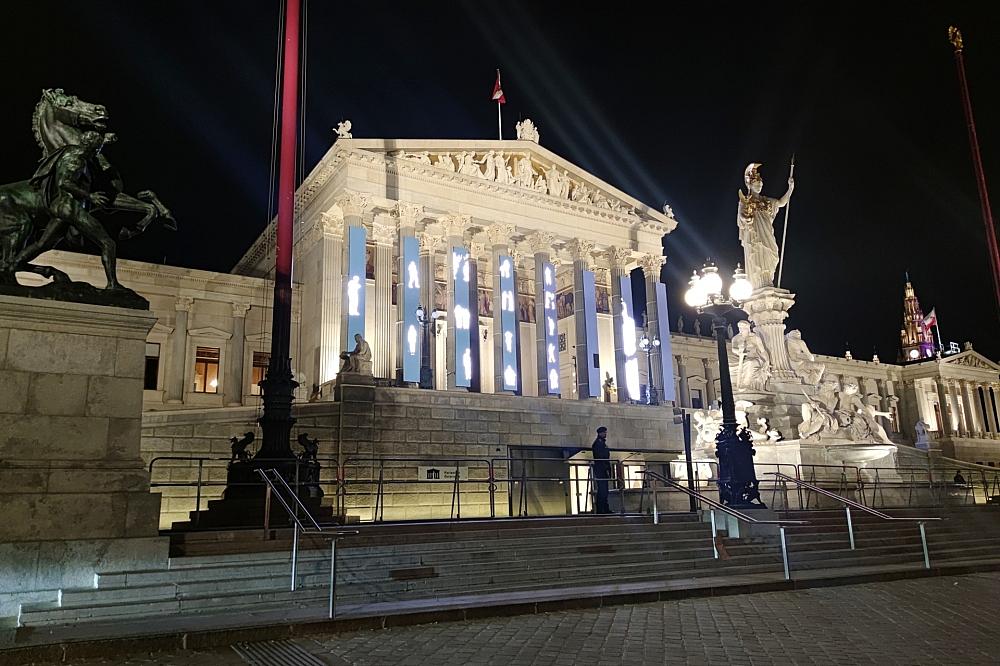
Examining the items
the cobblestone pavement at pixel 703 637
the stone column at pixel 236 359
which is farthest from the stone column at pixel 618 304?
the cobblestone pavement at pixel 703 637

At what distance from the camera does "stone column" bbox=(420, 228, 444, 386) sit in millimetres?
35500

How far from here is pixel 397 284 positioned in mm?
35531

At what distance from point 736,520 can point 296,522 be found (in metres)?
9.03

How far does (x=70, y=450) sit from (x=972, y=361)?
8535cm

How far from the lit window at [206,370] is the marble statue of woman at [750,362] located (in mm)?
26715

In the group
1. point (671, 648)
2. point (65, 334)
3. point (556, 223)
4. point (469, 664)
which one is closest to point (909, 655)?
point (671, 648)

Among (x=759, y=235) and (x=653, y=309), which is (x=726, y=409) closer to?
(x=759, y=235)

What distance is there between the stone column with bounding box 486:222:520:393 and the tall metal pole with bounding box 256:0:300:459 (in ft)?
72.7

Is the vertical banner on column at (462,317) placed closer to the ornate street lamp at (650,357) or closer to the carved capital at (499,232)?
the carved capital at (499,232)

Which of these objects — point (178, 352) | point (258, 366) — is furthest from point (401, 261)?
point (178, 352)

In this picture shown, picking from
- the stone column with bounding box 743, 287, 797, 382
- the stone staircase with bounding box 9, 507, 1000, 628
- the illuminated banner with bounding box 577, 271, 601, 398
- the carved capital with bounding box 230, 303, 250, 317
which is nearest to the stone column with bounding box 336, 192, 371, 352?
the carved capital with bounding box 230, 303, 250, 317

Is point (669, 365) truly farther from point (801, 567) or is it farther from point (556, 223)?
point (801, 567)

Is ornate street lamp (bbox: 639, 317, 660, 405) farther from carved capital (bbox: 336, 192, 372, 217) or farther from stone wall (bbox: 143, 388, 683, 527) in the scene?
carved capital (bbox: 336, 192, 372, 217)

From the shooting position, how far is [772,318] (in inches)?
904
